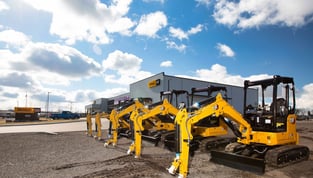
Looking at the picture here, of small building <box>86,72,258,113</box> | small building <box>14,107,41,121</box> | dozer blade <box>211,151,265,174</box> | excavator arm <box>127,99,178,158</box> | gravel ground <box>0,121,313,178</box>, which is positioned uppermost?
small building <box>86,72,258,113</box>

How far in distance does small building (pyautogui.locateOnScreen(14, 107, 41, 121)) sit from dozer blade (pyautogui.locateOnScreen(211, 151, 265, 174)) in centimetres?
4900

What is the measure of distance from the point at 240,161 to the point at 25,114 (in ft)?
165

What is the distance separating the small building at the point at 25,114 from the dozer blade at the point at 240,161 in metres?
49.0

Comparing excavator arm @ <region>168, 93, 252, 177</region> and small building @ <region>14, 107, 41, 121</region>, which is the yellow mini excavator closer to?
excavator arm @ <region>168, 93, 252, 177</region>

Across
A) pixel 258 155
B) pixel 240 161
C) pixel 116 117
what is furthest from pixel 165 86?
pixel 240 161

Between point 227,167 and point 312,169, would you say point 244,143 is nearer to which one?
point 227,167

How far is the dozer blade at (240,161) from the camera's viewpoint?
21.2 feet

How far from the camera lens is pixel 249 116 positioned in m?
8.73

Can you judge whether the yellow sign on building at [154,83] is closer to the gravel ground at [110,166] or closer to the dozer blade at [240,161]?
the gravel ground at [110,166]

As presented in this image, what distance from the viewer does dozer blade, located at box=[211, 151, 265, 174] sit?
6477 mm

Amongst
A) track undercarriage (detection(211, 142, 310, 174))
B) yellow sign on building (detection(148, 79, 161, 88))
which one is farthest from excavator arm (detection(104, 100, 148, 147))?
yellow sign on building (detection(148, 79, 161, 88))

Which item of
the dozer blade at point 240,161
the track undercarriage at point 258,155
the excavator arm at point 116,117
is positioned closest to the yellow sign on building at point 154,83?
the excavator arm at point 116,117

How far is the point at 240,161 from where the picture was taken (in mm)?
6953

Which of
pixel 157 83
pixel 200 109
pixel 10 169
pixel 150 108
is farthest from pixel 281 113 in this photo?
pixel 157 83
